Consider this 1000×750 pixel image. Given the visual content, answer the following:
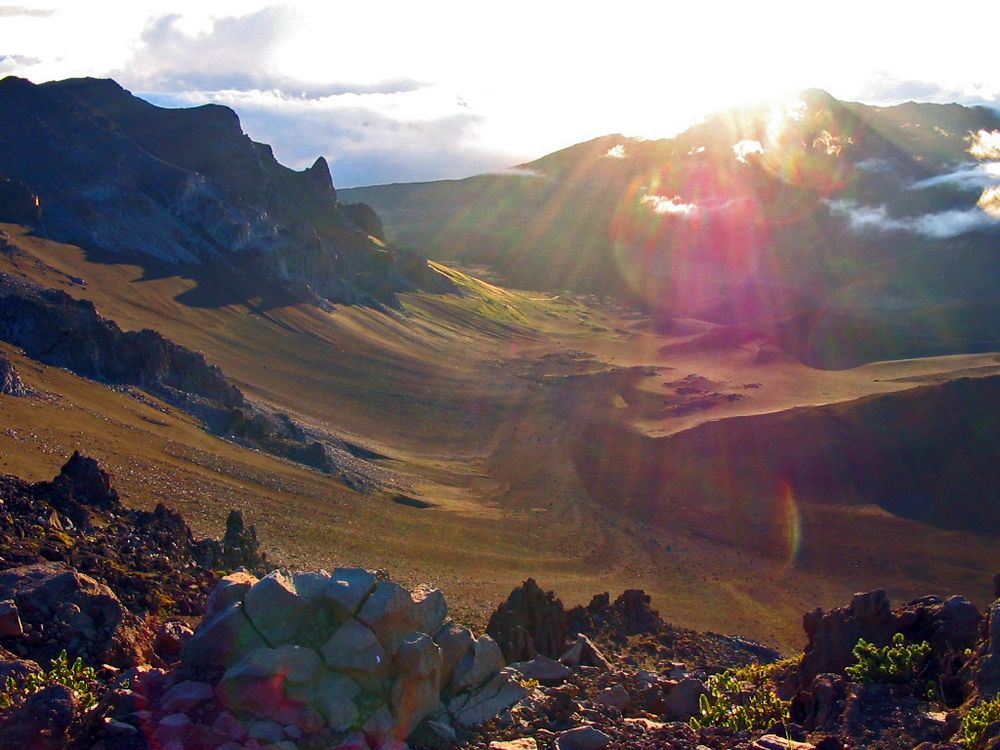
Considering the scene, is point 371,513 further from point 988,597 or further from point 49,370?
point 988,597

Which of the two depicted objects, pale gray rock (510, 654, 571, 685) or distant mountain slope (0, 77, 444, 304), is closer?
pale gray rock (510, 654, 571, 685)

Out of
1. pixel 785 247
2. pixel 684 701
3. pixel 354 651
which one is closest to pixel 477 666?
pixel 354 651

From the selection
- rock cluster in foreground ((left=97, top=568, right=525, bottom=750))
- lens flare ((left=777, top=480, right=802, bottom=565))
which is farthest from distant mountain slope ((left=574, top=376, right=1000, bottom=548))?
rock cluster in foreground ((left=97, top=568, right=525, bottom=750))

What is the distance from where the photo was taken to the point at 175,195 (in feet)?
307

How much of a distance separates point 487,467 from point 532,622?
111 ft

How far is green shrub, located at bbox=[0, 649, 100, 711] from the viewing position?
8.09m

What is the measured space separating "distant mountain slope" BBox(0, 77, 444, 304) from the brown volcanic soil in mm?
6867

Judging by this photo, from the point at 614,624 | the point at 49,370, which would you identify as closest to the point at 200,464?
the point at 49,370

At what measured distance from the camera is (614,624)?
Result: 23.5 metres

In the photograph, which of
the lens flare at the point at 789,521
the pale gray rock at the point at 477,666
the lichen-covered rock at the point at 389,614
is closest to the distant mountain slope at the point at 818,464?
the lens flare at the point at 789,521

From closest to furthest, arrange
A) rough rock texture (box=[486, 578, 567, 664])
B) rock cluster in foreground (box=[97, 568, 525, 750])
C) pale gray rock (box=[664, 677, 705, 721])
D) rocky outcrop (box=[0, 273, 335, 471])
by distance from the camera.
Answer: rock cluster in foreground (box=[97, 568, 525, 750])
pale gray rock (box=[664, 677, 705, 721])
rough rock texture (box=[486, 578, 567, 664])
rocky outcrop (box=[0, 273, 335, 471])

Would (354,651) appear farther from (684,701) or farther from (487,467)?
(487,467)

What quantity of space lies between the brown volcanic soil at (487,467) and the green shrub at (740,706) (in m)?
11.7

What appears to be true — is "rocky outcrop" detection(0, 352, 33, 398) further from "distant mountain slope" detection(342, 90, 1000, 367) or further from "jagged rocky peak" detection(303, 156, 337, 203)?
"distant mountain slope" detection(342, 90, 1000, 367)
